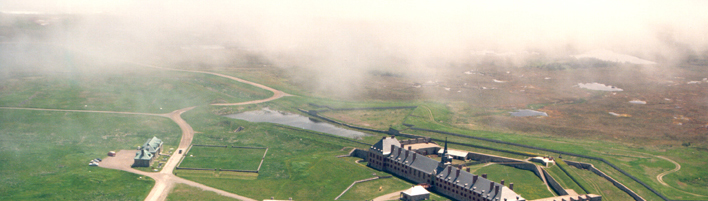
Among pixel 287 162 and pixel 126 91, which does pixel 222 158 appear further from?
pixel 126 91

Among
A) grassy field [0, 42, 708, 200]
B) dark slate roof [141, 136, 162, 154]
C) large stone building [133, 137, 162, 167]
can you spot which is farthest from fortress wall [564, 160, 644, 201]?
dark slate roof [141, 136, 162, 154]

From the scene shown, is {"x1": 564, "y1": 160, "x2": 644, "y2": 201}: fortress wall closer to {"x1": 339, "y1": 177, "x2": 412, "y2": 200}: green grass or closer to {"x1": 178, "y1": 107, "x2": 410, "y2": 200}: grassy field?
{"x1": 339, "y1": 177, "x2": 412, "y2": 200}: green grass

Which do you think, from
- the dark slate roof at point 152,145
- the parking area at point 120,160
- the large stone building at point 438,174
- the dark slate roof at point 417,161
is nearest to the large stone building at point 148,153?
the dark slate roof at point 152,145

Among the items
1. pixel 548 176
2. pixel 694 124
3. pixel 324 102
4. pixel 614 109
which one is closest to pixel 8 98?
pixel 324 102

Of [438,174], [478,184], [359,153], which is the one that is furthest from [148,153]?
[478,184]

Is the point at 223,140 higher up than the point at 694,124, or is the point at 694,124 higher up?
the point at 694,124

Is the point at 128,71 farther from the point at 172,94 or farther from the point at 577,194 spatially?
the point at 577,194
